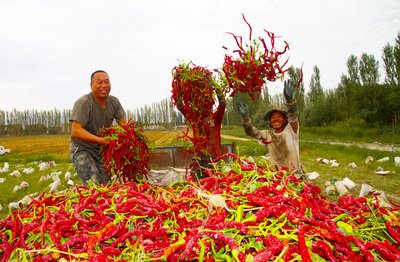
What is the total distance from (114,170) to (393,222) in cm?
290

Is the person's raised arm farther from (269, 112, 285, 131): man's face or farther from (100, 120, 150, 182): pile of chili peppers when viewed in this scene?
(269, 112, 285, 131): man's face

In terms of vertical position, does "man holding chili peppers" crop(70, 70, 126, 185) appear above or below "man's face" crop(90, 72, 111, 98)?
below

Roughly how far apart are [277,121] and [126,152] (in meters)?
2.12

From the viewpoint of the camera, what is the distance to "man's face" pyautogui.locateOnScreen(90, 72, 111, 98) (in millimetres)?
4227

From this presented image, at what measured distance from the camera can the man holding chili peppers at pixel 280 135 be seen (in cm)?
404

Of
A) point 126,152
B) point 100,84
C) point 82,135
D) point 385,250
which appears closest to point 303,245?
point 385,250

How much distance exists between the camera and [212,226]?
1.56 m

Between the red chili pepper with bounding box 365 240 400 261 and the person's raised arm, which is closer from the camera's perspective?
the red chili pepper with bounding box 365 240 400 261

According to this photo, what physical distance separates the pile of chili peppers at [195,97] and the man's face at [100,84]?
107cm

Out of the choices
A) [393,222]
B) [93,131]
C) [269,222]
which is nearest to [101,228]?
[269,222]

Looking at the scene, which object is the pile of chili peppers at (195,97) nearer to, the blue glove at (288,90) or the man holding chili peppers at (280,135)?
the man holding chili peppers at (280,135)

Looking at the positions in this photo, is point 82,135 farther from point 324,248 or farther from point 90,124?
point 324,248

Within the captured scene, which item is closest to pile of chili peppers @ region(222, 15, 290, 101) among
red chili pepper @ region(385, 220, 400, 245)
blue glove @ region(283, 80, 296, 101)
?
blue glove @ region(283, 80, 296, 101)

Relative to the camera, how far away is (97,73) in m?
4.25
